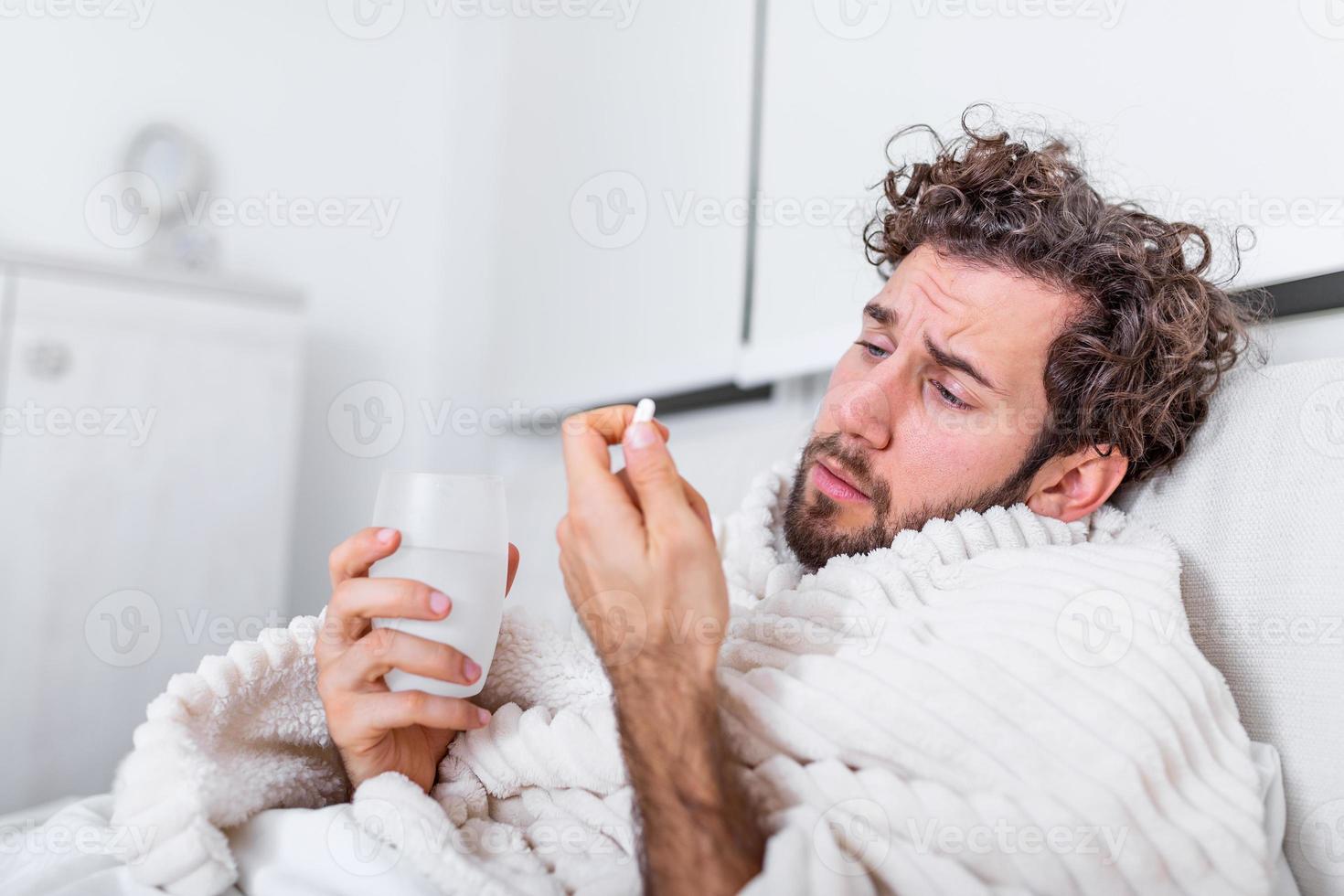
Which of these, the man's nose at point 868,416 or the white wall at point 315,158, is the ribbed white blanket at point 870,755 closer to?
the man's nose at point 868,416

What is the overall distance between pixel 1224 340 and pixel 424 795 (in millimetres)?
1005

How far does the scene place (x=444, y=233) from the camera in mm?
3039

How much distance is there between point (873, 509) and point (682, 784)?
1.66 ft

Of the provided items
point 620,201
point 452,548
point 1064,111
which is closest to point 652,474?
point 452,548

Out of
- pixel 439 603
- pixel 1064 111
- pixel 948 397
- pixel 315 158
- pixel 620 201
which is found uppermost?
pixel 315 158

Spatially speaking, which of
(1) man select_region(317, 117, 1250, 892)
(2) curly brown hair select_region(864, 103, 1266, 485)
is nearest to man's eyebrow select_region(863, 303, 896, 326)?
(1) man select_region(317, 117, 1250, 892)

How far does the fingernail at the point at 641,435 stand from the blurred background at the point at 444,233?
80cm

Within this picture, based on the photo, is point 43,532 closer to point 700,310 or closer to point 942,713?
point 700,310

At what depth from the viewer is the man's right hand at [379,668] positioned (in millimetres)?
745

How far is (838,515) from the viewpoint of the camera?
3.80ft

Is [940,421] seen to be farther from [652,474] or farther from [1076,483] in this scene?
[652,474]

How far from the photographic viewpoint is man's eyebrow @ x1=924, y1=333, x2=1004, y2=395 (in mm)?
1121

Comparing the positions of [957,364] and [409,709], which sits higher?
[957,364]

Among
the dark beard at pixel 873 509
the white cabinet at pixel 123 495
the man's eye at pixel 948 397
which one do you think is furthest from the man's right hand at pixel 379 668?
the white cabinet at pixel 123 495
